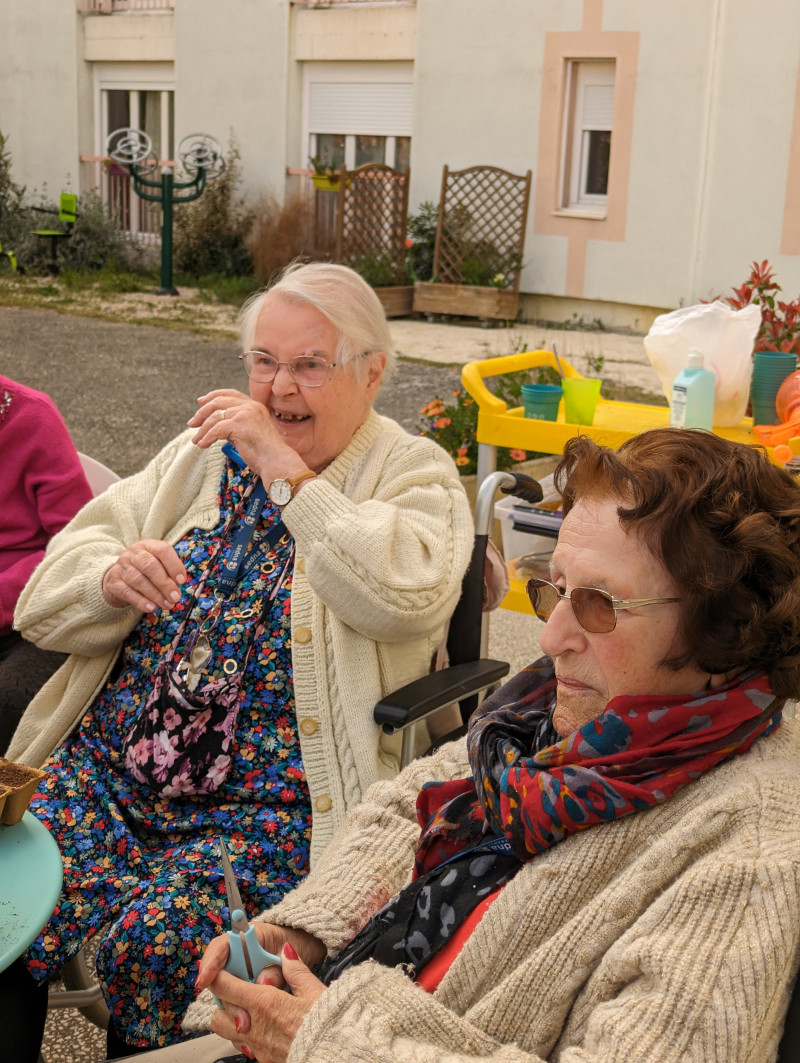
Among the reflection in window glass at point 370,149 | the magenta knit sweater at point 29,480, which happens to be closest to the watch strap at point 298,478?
the magenta knit sweater at point 29,480

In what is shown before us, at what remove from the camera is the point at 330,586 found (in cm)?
210

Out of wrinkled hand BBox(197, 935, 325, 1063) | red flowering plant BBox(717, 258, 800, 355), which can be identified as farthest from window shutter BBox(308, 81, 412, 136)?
wrinkled hand BBox(197, 935, 325, 1063)

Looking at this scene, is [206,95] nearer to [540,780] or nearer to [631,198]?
[631,198]

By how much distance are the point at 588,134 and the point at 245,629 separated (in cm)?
1055

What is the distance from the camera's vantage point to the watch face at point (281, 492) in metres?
2.17

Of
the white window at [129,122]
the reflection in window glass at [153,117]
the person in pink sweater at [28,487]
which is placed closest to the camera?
the person in pink sweater at [28,487]

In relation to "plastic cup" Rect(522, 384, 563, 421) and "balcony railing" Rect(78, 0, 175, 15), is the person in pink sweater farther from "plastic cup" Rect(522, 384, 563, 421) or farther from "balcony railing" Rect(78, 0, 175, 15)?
"balcony railing" Rect(78, 0, 175, 15)

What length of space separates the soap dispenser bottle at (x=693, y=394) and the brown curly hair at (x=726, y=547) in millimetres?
1748

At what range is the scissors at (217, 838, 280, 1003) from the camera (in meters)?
1.26

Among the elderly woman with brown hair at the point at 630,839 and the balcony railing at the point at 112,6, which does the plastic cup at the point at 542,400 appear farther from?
the balcony railing at the point at 112,6

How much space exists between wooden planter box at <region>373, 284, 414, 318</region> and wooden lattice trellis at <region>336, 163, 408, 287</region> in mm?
151

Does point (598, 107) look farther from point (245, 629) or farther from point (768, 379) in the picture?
point (245, 629)

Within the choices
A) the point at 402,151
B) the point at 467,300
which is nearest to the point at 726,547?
the point at 467,300

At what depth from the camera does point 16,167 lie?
16.4m
